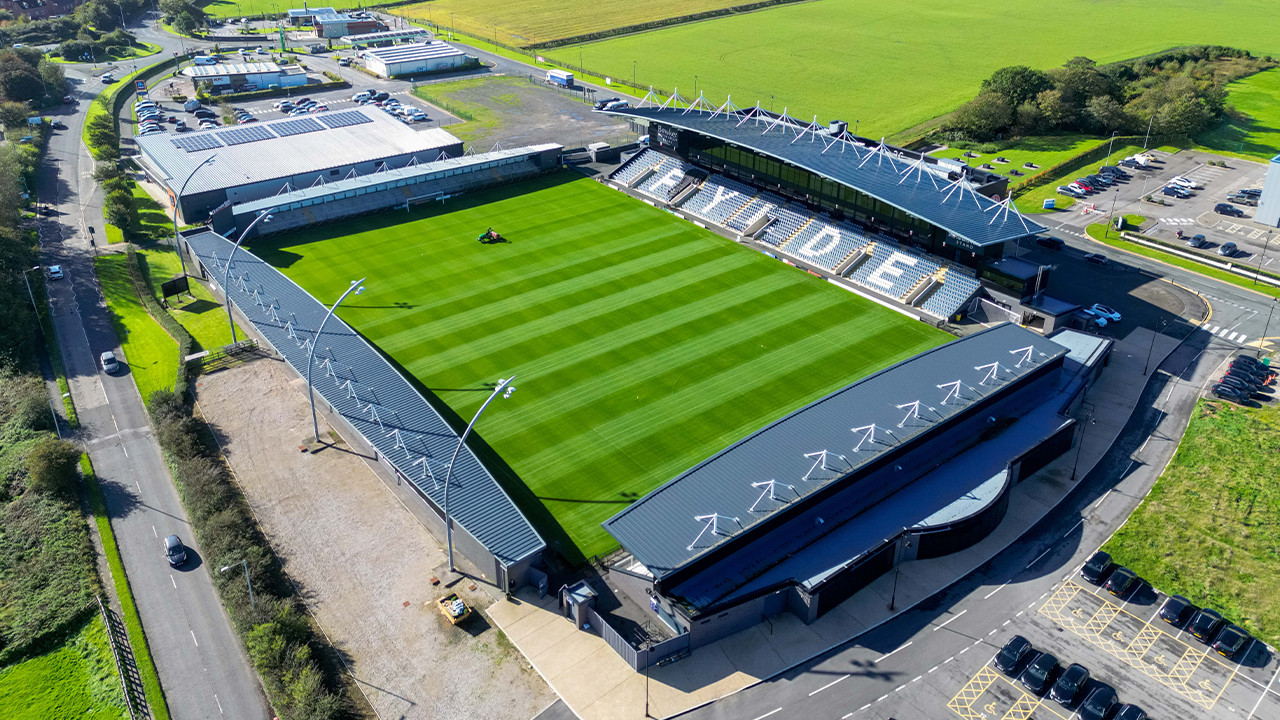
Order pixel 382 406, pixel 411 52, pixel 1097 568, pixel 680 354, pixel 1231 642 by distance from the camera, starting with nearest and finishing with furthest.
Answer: pixel 1231 642, pixel 1097 568, pixel 382 406, pixel 680 354, pixel 411 52

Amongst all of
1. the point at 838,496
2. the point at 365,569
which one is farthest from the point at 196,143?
the point at 838,496

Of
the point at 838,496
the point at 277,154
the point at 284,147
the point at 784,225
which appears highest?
the point at 284,147

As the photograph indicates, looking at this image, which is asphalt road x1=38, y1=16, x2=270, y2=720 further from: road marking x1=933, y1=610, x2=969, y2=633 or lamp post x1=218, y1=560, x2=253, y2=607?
road marking x1=933, y1=610, x2=969, y2=633

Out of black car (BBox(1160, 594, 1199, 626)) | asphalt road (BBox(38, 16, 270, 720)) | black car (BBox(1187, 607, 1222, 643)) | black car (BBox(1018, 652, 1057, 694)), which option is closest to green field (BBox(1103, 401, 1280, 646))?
black car (BBox(1160, 594, 1199, 626))

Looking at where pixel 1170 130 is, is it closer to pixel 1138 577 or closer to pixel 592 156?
pixel 592 156

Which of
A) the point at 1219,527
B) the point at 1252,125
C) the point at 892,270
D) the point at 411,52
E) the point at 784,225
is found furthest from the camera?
the point at 411,52

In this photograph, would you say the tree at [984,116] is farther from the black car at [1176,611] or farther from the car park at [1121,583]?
the black car at [1176,611]

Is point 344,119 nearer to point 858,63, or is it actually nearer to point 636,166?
point 636,166

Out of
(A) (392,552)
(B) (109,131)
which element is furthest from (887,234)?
(B) (109,131)
